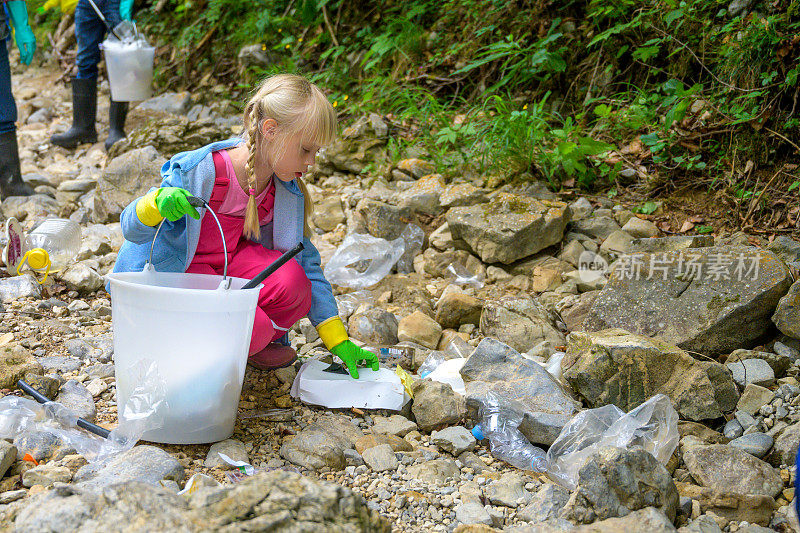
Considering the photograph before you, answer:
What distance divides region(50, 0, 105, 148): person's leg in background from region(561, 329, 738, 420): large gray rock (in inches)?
162

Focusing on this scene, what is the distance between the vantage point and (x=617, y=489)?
1.61 meters

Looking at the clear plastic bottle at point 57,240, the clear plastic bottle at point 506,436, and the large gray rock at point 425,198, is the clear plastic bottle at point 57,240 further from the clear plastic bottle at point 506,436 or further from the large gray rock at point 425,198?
the clear plastic bottle at point 506,436

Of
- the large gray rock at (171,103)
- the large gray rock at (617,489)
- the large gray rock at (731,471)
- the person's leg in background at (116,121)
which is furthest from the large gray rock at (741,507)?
the large gray rock at (171,103)

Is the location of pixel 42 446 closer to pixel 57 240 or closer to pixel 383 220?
pixel 57 240

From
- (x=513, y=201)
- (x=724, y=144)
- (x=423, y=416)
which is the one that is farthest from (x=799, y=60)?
(x=423, y=416)

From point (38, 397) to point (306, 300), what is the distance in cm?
81

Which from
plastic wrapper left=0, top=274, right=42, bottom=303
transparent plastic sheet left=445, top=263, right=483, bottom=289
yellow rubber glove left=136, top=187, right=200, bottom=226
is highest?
yellow rubber glove left=136, top=187, right=200, bottom=226

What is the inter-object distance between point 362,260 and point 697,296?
58.1 inches

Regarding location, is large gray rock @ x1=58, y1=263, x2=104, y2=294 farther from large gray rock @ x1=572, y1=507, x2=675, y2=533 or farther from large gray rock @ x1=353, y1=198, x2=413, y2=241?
large gray rock @ x1=572, y1=507, x2=675, y2=533

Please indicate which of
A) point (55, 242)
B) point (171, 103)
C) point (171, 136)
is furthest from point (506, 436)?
point (171, 103)

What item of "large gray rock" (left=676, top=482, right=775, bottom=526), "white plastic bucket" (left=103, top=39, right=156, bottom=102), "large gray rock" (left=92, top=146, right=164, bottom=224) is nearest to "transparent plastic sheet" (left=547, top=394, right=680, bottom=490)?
"large gray rock" (left=676, top=482, right=775, bottom=526)

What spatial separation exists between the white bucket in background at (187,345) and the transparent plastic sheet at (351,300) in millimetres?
1071

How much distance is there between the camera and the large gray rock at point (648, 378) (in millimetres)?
2135

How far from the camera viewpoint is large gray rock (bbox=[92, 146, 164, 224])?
3.73 m
